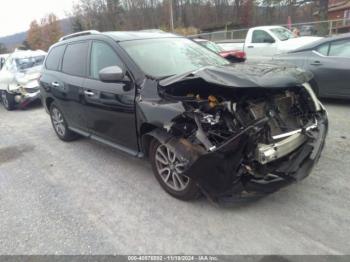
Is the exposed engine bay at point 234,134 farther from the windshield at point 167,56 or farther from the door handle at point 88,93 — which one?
the door handle at point 88,93

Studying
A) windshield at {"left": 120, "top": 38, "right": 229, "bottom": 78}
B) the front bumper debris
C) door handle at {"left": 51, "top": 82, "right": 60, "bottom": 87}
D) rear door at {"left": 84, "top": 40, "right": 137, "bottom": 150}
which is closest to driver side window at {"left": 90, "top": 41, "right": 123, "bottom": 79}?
rear door at {"left": 84, "top": 40, "right": 137, "bottom": 150}

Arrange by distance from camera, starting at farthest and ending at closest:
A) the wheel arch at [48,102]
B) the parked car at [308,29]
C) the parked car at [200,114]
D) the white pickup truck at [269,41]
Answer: the parked car at [308,29] → the white pickup truck at [269,41] → the wheel arch at [48,102] → the parked car at [200,114]

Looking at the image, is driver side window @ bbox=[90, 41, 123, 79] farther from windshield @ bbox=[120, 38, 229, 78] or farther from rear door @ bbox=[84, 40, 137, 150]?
windshield @ bbox=[120, 38, 229, 78]

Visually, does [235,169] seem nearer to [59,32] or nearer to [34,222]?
[34,222]

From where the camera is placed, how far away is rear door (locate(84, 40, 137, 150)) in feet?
12.3

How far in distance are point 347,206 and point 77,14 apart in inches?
1959

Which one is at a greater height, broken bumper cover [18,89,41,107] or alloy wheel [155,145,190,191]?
alloy wheel [155,145,190,191]

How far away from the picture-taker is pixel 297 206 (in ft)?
10.4

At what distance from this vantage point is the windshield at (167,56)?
3740 mm

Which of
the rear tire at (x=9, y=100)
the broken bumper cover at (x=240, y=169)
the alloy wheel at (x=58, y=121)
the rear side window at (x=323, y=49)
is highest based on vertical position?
the rear side window at (x=323, y=49)

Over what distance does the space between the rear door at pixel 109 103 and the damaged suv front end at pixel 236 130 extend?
20.2 inches

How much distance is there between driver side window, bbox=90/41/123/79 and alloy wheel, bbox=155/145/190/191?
4.07ft

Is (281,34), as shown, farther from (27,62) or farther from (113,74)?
(113,74)

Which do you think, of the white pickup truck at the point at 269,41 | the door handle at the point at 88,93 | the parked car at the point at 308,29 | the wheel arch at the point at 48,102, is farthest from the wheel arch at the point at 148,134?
the parked car at the point at 308,29
